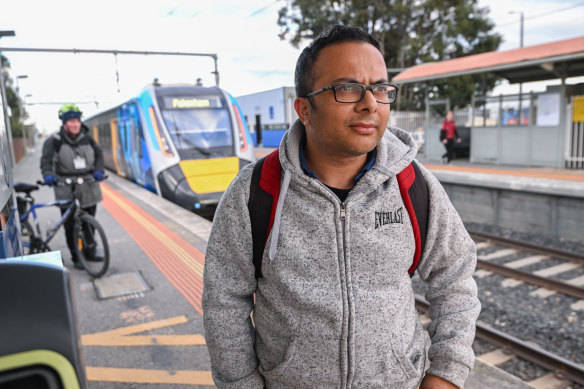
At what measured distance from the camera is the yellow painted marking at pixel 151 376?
9.81ft

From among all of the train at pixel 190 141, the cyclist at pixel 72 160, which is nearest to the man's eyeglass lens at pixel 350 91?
the cyclist at pixel 72 160

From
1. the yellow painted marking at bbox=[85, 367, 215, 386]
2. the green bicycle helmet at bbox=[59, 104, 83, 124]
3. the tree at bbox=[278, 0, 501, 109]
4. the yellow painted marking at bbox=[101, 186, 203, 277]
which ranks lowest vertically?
the yellow painted marking at bbox=[85, 367, 215, 386]

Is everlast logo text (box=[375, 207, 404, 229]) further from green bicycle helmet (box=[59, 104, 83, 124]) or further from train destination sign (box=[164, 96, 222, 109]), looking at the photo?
train destination sign (box=[164, 96, 222, 109])

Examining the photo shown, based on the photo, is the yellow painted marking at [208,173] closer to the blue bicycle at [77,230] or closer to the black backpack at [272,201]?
the blue bicycle at [77,230]

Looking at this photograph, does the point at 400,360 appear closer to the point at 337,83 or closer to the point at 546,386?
the point at 337,83

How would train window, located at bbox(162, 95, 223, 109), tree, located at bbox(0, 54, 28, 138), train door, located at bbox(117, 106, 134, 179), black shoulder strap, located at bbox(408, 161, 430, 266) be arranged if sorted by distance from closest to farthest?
black shoulder strap, located at bbox(408, 161, 430, 266), train window, located at bbox(162, 95, 223, 109), train door, located at bbox(117, 106, 134, 179), tree, located at bbox(0, 54, 28, 138)

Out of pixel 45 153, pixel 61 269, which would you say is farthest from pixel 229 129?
pixel 61 269

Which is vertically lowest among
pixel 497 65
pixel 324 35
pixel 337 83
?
pixel 337 83

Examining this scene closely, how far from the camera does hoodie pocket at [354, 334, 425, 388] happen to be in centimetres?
143

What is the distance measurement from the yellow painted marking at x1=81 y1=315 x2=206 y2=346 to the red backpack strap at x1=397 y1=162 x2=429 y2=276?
7.72 feet

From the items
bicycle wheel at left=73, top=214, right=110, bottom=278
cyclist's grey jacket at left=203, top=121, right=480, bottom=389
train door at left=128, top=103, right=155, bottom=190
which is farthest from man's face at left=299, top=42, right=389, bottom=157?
train door at left=128, top=103, right=155, bottom=190

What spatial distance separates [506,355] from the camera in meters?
4.11

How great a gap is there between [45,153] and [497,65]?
980 cm

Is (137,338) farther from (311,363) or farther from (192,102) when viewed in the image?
(192,102)
